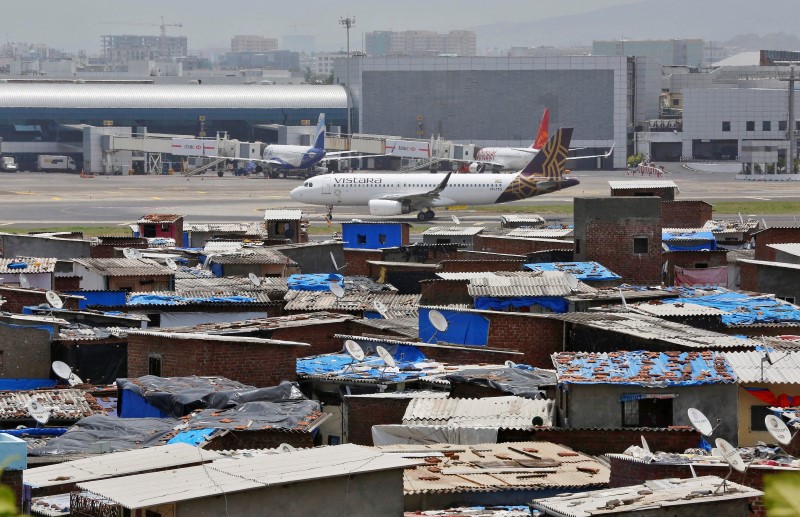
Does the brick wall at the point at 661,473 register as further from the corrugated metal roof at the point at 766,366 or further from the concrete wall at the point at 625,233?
the concrete wall at the point at 625,233

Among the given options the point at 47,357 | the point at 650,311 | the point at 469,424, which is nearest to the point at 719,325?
the point at 650,311

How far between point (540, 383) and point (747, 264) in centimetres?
2211

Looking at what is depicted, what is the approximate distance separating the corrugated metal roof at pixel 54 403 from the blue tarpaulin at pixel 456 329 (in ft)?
36.4

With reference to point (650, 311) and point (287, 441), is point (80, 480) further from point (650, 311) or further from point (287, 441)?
point (650, 311)

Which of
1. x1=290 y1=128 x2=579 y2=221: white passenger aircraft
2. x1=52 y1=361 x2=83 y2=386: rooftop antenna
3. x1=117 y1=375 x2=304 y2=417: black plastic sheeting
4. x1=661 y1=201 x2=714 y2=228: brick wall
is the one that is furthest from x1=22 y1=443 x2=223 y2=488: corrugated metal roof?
Answer: x1=290 y1=128 x2=579 y2=221: white passenger aircraft

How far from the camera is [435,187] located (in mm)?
114688

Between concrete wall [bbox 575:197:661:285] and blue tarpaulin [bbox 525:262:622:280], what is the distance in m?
1.02

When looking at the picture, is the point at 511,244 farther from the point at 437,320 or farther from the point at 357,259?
the point at 437,320

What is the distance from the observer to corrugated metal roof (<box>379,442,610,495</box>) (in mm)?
23719

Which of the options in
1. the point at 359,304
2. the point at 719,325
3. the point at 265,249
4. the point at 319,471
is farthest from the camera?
the point at 265,249

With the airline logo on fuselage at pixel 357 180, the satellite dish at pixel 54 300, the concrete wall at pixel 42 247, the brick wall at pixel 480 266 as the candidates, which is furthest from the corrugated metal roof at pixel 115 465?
the airline logo on fuselage at pixel 357 180

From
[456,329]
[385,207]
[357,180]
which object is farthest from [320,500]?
[357,180]

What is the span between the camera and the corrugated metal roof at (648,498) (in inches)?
778

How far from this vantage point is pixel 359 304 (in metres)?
50.2
